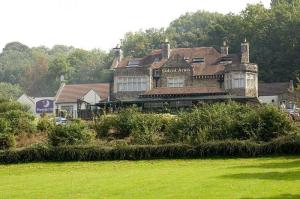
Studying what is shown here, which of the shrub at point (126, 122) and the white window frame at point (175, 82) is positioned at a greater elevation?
the white window frame at point (175, 82)

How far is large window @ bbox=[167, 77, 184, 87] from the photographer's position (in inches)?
2650

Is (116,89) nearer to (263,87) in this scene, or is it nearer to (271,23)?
(263,87)

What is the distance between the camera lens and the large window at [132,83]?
225 ft

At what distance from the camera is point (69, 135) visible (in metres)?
33.6

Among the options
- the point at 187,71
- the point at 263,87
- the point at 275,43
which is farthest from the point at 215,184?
the point at 275,43

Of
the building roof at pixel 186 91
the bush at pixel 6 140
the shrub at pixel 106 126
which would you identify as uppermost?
the building roof at pixel 186 91

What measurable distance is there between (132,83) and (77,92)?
24265mm

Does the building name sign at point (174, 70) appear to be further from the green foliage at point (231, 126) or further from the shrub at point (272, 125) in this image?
the shrub at point (272, 125)

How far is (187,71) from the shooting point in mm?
67188

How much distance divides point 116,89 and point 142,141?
3685 centimetres

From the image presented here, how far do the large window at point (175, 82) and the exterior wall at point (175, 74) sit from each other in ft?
1.21

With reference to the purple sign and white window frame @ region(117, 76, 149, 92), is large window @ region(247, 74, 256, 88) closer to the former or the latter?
white window frame @ region(117, 76, 149, 92)

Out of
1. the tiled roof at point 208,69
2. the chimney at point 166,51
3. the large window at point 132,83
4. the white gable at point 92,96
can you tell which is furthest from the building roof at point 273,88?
the white gable at point 92,96

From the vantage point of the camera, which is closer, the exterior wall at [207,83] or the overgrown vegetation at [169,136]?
the overgrown vegetation at [169,136]
